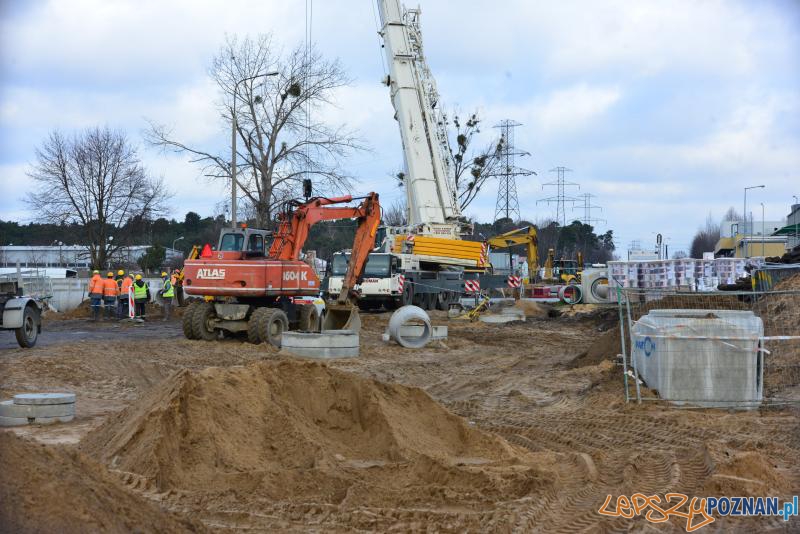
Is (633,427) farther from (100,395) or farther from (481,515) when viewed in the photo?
(100,395)

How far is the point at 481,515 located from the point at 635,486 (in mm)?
1653

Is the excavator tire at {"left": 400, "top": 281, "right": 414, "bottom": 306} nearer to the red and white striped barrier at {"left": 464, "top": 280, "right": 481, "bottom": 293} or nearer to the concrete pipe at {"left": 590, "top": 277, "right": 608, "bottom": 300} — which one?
the red and white striped barrier at {"left": 464, "top": 280, "right": 481, "bottom": 293}

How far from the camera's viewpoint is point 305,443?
27.4 feet

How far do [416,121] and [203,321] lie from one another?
1505 centimetres

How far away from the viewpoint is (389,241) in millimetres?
32000

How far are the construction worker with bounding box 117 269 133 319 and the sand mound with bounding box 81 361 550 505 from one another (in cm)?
2111

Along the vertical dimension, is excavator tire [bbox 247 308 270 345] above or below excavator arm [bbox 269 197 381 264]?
below

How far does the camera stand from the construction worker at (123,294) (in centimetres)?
2941

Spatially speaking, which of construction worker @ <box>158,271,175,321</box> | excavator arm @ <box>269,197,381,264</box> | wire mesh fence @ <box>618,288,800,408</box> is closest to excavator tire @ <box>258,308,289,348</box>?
excavator arm @ <box>269,197,381,264</box>

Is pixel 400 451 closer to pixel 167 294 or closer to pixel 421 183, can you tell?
pixel 167 294

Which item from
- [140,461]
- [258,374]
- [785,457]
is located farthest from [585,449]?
[140,461]

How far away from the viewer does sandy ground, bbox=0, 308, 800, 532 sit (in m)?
6.55

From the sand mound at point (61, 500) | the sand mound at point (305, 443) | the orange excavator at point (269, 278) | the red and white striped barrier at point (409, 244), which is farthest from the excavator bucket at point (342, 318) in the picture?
the sand mound at point (61, 500)

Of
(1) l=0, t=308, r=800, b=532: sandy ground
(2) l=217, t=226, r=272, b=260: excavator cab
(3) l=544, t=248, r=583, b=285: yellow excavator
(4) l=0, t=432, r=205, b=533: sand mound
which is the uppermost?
(2) l=217, t=226, r=272, b=260: excavator cab
